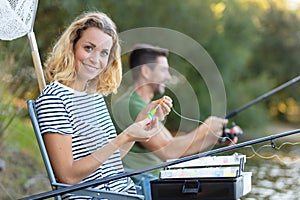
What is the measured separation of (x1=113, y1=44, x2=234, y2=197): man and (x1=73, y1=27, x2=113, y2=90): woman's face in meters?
0.58

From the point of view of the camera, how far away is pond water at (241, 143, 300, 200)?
4148 mm

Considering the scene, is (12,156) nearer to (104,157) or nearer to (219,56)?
(104,157)

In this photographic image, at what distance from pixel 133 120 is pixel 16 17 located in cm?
88

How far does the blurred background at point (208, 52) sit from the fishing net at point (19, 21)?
0.61 ft

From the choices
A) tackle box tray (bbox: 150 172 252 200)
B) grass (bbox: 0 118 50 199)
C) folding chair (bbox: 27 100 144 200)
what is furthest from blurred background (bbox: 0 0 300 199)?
tackle box tray (bbox: 150 172 252 200)

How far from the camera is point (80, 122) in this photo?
7.21 feet

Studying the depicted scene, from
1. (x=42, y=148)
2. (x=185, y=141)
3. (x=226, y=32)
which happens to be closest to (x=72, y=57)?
(x=42, y=148)

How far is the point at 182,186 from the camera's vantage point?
195cm

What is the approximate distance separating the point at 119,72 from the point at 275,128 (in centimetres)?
822

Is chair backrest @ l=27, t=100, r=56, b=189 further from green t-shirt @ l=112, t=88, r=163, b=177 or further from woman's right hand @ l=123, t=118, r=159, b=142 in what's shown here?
green t-shirt @ l=112, t=88, r=163, b=177

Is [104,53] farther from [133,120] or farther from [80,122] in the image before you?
[133,120]

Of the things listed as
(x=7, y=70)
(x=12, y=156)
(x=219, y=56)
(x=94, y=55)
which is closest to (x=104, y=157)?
(x=94, y=55)

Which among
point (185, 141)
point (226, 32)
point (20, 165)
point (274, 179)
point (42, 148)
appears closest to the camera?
point (42, 148)

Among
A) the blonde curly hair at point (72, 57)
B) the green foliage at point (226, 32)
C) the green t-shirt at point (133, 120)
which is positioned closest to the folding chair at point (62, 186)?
the blonde curly hair at point (72, 57)
